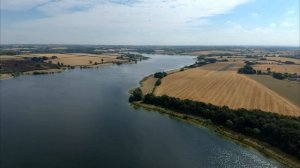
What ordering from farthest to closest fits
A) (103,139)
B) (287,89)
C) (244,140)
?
1. (287,89)
2. (244,140)
3. (103,139)

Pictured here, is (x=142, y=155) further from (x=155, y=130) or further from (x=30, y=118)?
(x=30, y=118)

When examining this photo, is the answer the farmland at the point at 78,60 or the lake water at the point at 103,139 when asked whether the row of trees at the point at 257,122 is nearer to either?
the lake water at the point at 103,139

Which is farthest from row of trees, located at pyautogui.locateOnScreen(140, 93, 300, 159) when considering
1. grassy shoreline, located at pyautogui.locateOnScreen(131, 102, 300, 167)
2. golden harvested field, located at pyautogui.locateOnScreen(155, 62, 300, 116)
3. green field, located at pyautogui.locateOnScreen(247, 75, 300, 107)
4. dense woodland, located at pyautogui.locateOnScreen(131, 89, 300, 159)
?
green field, located at pyautogui.locateOnScreen(247, 75, 300, 107)

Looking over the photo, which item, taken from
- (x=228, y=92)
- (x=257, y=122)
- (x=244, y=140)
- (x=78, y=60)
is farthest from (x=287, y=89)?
(x=78, y=60)

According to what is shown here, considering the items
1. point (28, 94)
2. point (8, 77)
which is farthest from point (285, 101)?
point (8, 77)

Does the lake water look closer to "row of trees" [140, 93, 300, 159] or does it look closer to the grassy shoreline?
the grassy shoreline

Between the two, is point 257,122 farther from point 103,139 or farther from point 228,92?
point 228,92
